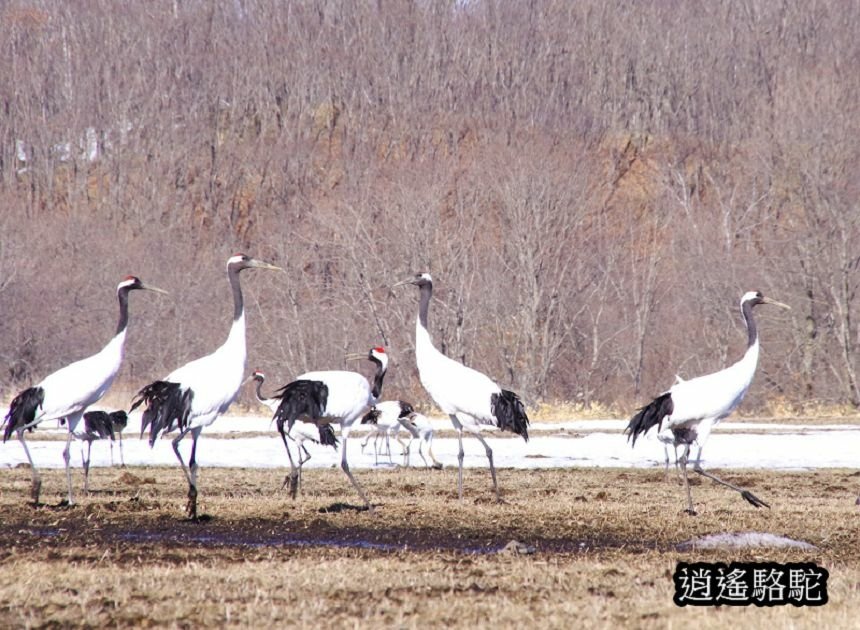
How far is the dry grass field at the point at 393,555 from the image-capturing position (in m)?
7.06

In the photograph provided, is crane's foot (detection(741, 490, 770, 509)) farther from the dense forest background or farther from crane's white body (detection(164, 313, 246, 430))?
the dense forest background

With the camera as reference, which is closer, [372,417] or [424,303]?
[424,303]

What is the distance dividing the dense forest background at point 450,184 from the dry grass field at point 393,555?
79.8 ft

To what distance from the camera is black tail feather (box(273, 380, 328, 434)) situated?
43.7 feet

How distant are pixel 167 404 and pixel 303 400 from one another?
5.85 feet

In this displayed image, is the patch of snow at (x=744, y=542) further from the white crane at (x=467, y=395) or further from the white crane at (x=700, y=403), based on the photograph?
the white crane at (x=467, y=395)

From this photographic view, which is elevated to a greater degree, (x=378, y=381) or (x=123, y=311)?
(x=123, y=311)

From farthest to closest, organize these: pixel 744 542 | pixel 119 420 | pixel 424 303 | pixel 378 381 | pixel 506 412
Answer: pixel 119 420
pixel 424 303
pixel 378 381
pixel 506 412
pixel 744 542

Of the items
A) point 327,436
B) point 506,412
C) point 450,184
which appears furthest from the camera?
point 450,184

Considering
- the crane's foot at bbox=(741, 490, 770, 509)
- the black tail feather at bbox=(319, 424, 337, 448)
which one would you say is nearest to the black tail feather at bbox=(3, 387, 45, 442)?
the black tail feather at bbox=(319, 424, 337, 448)

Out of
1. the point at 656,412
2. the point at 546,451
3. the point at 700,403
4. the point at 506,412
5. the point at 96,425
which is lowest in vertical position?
the point at 546,451

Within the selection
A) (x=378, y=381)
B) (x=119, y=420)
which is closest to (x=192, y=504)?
(x=378, y=381)

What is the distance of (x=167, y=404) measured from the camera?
39.3 ft

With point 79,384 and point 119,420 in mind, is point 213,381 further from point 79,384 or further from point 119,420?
point 119,420
